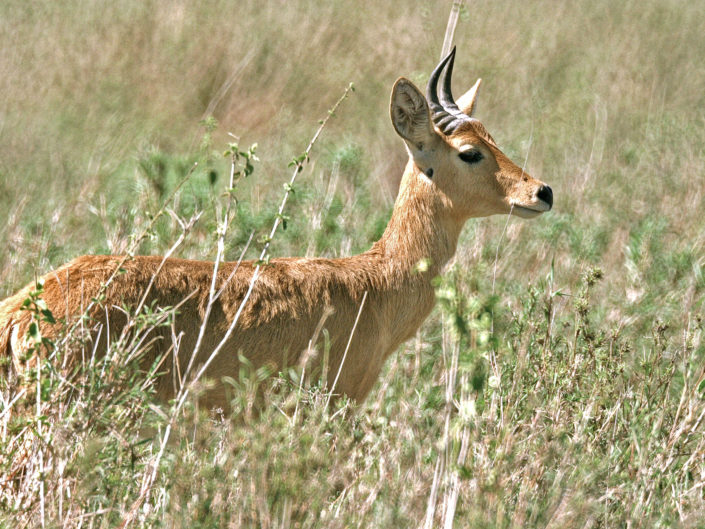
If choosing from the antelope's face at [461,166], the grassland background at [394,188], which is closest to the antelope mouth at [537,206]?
the antelope's face at [461,166]

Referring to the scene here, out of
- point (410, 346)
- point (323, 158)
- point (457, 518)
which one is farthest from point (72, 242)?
point (457, 518)

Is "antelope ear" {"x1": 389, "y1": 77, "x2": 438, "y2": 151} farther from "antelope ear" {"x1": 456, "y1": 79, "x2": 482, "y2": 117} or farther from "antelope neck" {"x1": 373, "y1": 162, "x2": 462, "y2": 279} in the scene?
"antelope ear" {"x1": 456, "y1": 79, "x2": 482, "y2": 117}

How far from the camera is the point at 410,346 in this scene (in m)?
7.58

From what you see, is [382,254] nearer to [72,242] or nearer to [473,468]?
[473,468]

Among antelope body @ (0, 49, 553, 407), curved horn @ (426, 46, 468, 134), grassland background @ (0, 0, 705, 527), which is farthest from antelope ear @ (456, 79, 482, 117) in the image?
curved horn @ (426, 46, 468, 134)

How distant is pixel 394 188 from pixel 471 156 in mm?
4979

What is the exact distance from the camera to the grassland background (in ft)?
14.1

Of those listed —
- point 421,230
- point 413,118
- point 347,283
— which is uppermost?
point 413,118

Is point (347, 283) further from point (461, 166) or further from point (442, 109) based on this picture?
point (442, 109)

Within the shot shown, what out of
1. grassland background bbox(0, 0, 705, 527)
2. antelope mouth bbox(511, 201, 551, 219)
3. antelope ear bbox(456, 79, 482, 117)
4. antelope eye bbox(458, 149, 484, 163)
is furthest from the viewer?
antelope ear bbox(456, 79, 482, 117)

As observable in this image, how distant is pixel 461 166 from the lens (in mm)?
6734

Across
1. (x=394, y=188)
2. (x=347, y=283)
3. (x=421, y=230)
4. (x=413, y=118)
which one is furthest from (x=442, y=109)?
(x=394, y=188)

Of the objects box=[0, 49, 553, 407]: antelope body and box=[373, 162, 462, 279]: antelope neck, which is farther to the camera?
box=[373, 162, 462, 279]: antelope neck

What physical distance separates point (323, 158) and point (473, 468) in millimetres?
7961
